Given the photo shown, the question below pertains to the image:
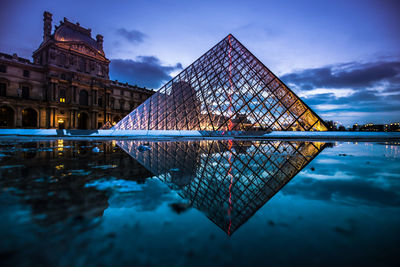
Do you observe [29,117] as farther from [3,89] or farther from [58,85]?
[58,85]

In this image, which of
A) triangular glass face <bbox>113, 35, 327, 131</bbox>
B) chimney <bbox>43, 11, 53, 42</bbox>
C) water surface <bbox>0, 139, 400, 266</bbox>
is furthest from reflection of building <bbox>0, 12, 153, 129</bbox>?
water surface <bbox>0, 139, 400, 266</bbox>

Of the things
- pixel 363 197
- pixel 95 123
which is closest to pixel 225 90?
pixel 363 197

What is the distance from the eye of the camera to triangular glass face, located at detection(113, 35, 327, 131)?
52.7 feet

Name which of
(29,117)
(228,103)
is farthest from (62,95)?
(228,103)

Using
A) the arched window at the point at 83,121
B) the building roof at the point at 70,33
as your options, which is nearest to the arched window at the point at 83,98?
the arched window at the point at 83,121

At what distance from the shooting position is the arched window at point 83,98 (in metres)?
33.4

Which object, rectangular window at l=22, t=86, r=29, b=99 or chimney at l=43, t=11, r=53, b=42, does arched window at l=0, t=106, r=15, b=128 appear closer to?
rectangular window at l=22, t=86, r=29, b=99

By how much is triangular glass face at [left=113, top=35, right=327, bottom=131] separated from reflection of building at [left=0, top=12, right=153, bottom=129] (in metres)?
17.8

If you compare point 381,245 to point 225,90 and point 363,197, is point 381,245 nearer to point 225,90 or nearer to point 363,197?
point 363,197

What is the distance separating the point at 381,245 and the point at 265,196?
787 millimetres

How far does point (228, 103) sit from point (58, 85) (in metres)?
27.7

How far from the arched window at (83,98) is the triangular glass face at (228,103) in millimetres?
19426

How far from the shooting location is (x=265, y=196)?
158cm

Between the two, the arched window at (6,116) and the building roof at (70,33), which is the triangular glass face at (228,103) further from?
the building roof at (70,33)
